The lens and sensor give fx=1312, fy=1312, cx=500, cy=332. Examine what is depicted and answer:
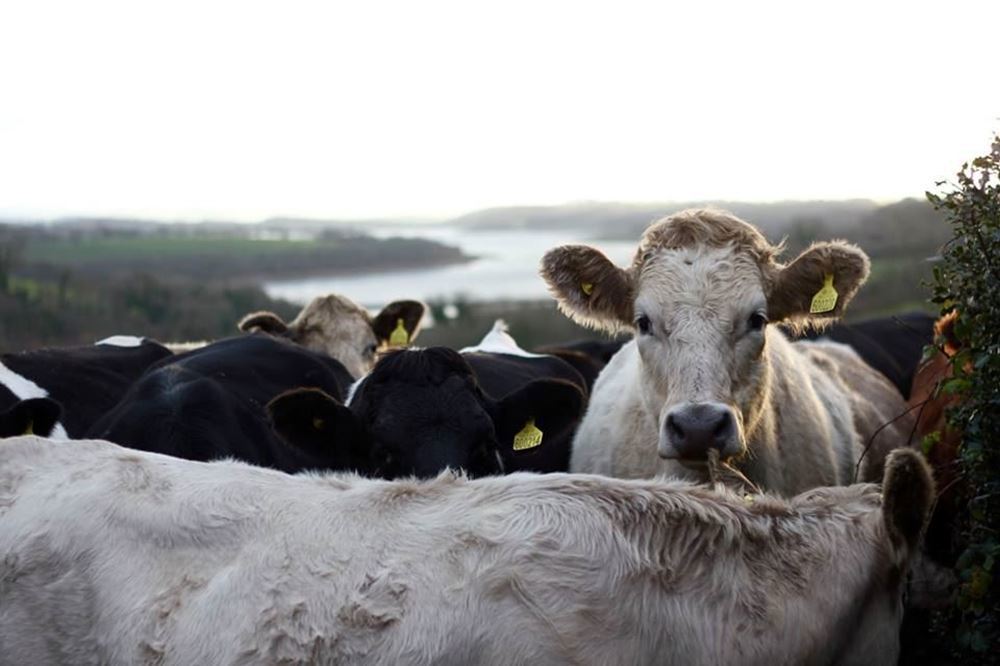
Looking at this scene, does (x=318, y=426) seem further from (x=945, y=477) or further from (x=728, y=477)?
(x=945, y=477)

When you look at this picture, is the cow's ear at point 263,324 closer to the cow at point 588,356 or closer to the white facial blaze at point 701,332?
the cow at point 588,356

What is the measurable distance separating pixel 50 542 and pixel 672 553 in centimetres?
194

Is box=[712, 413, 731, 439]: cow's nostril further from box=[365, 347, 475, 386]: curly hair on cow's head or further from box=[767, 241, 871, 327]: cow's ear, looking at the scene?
box=[365, 347, 475, 386]: curly hair on cow's head

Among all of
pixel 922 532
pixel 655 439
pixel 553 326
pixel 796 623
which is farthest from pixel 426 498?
pixel 553 326

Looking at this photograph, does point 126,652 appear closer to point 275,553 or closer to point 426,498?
point 275,553

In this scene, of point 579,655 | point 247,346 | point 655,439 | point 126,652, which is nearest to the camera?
point 579,655

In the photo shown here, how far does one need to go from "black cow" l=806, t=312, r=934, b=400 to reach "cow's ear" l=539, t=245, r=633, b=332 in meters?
4.33

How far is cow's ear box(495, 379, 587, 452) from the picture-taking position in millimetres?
6445

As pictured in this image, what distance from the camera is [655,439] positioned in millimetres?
6332

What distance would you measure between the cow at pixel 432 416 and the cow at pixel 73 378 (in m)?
2.16

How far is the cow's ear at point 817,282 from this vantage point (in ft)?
20.7

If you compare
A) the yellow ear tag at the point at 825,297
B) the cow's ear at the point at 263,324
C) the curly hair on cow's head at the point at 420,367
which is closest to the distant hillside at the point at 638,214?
the yellow ear tag at the point at 825,297

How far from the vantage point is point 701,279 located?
236 inches

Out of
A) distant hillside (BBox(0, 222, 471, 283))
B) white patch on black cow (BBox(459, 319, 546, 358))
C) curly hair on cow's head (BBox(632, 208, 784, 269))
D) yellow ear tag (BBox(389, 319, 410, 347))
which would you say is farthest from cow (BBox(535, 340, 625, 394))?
distant hillside (BBox(0, 222, 471, 283))
